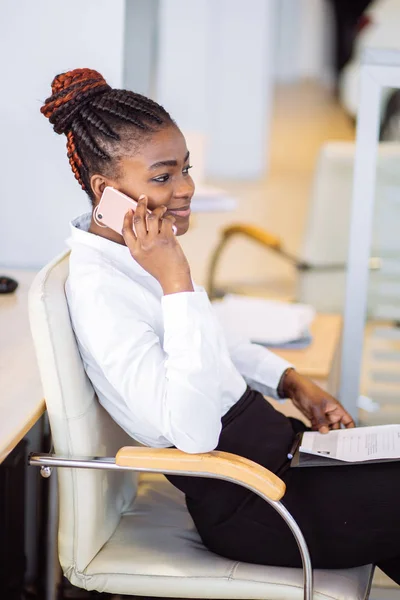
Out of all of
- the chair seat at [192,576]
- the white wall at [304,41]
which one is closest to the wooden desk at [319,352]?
the chair seat at [192,576]

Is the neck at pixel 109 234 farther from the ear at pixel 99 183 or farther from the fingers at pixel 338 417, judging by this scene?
the fingers at pixel 338 417

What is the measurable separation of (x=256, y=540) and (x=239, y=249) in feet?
13.9

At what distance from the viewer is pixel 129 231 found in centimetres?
157

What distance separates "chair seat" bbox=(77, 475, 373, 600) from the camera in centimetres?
159

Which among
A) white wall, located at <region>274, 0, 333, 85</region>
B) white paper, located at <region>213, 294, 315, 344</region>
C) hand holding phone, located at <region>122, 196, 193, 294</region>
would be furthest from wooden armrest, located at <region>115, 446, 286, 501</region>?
white wall, located at <region>274, 0, 333, 85</region>

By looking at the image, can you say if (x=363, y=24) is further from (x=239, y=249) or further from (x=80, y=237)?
(x=80, y=237)

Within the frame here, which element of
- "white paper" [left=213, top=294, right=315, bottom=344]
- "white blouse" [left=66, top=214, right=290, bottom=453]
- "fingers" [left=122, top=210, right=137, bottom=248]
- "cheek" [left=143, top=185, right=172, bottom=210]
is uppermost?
"cheek" [left=143, top=185, right=172, bottom=210]

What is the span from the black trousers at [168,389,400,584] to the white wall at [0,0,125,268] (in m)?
0.99

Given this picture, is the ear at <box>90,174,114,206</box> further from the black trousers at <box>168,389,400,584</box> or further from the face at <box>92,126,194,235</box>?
the black trousers at <box>168,389,400,584</box>

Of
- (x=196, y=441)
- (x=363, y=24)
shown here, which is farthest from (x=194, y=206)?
(x=363, y=24)

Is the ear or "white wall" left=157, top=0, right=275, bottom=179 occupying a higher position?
the ear

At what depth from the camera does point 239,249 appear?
5816mm

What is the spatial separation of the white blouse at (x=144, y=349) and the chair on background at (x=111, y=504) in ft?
0.12

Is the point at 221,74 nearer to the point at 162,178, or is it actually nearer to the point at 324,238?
the point at 324,238
